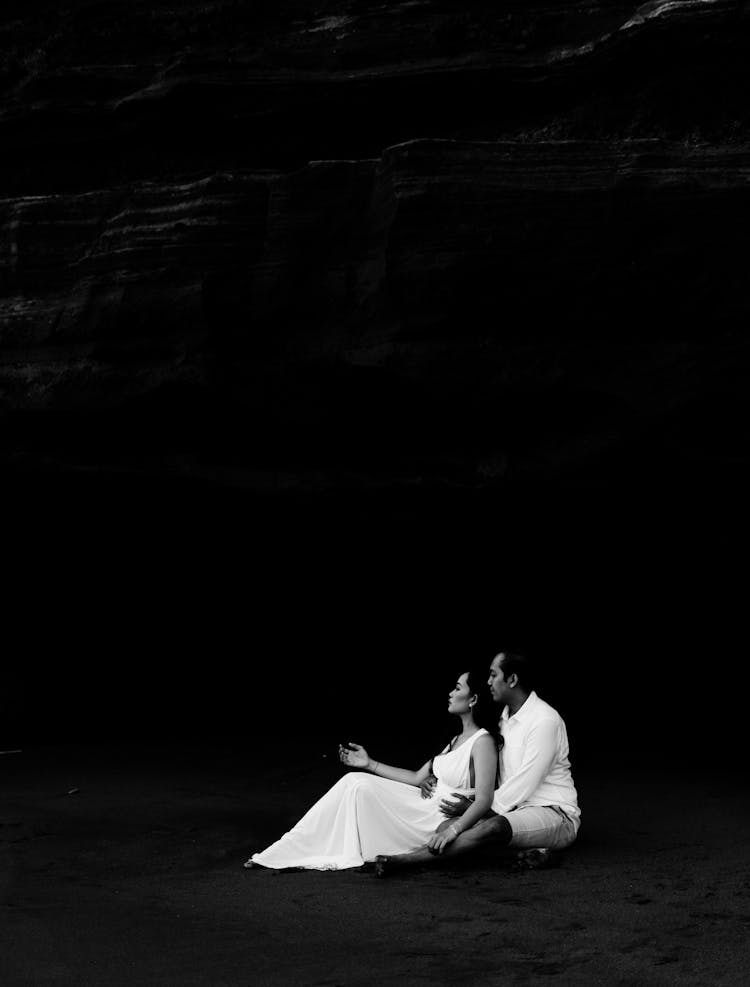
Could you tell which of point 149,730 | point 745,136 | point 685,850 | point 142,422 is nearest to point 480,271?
point 745,136

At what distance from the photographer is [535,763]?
635cm

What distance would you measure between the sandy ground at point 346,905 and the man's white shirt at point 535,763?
34 centimetres

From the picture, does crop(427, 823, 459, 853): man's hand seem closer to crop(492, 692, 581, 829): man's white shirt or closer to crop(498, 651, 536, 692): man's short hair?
crop(492, 692, 581, 829): man's white shirt

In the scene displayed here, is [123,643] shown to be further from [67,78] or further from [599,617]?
[67,78]

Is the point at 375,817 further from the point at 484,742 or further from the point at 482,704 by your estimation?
the point at 482,704

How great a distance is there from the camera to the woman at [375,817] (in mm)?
6156

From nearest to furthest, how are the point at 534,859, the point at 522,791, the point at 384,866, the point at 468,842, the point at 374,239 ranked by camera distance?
1. the point at 384,866
2. the point at 468,842
3. the point at 534,859
4. the point at 522,791
5. the point at 374,239

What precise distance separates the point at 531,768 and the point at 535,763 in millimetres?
35

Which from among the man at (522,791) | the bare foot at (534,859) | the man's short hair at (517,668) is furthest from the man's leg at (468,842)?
the man's short hair at (517,668)

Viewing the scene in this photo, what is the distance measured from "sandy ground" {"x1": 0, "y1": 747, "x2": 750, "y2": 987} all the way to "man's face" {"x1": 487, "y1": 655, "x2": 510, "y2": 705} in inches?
34.5

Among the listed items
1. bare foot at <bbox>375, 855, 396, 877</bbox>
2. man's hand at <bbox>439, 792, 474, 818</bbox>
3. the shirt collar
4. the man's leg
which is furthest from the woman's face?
bare foot at <bbox>375, 855, 396, 877</bbox>

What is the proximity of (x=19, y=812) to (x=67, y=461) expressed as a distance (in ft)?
9.80

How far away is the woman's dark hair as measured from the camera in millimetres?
6602

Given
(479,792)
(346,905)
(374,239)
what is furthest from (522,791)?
→ (374,239)
